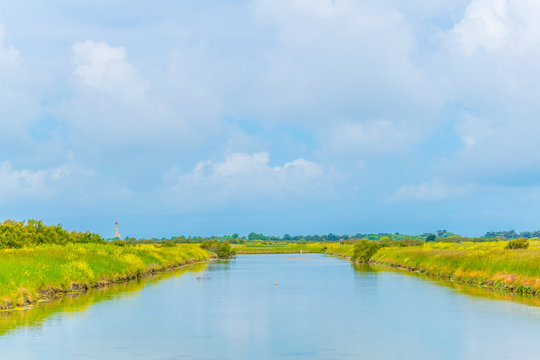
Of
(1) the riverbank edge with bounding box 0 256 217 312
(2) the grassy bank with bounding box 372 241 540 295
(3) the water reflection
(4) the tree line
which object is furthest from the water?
(4) the tree line

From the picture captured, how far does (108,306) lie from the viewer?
33000 mm

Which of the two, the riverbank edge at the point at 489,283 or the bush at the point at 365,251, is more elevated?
the bush at the point at 365,251

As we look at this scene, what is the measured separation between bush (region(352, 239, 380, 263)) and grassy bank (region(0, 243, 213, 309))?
50366mm

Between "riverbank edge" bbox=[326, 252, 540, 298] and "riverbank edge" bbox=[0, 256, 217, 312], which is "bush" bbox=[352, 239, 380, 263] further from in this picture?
"riverbank edge" bbox=[0, 256, 217, 312]

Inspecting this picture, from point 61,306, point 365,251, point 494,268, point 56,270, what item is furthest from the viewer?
point 365,251

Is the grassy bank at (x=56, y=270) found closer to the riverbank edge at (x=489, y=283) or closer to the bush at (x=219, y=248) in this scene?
the riverbank edge at (x=489, y=283)

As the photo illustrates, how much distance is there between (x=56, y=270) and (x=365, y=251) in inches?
2879

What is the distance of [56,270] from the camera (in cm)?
3884

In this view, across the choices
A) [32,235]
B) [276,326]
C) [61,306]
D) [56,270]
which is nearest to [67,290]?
[56,270]

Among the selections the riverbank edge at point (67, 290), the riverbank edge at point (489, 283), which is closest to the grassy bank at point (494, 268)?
the riverbank edge at point (489, 283)

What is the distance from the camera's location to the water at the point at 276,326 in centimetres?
2067

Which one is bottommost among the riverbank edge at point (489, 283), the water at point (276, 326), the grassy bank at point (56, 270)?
the water at point (276, 326)

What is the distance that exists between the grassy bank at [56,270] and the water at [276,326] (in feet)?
5.52

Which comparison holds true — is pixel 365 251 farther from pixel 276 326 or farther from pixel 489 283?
pixel 276 326
